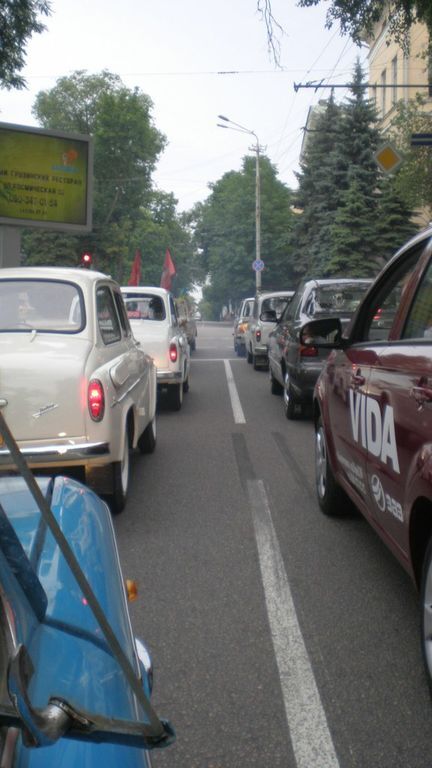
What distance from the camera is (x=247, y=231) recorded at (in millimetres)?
68000

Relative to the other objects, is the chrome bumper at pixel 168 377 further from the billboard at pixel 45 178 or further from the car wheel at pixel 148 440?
the billboard at pixel 45 178

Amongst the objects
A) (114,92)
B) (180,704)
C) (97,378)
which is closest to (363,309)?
(97,378)

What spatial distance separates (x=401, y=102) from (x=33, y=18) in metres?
18.5

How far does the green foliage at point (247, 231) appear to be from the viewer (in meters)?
65.6

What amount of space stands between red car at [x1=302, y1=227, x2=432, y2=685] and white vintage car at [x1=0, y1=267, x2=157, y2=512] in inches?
59.3

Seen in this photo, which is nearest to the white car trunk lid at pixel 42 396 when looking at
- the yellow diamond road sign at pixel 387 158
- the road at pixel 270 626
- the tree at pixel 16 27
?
the road at pixel 270 626

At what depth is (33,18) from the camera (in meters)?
12.6

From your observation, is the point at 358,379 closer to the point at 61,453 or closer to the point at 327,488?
the point at 327,488

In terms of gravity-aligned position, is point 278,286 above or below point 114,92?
below

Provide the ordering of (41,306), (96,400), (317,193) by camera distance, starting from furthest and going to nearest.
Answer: (317,193)
(41,306)
(96,400)

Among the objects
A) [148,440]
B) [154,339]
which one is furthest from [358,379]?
[154,339]

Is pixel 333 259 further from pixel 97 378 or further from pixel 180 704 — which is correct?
pixel 180 704

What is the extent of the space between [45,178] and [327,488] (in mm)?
14576

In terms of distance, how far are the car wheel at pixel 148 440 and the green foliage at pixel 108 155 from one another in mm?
42709
